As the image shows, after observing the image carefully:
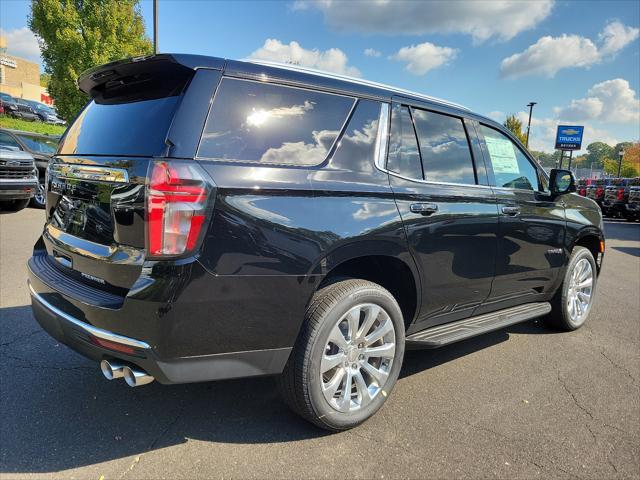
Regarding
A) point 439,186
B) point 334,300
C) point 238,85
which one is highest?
point 238,85

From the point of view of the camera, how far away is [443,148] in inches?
135

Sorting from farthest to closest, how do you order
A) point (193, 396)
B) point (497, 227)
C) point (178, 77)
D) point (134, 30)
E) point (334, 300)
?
1. point (134, 30)
2. point (497, 227)
3. point (193, 396)
4. point (334, 300)
5. point (178, 77)

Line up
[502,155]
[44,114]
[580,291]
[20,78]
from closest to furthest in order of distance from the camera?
[502,155] → [580,291] → [44,114] → [20,78]

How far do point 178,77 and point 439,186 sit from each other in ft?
5.89

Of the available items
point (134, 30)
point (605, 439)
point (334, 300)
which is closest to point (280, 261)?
point (334, 300)

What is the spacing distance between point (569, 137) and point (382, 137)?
5622cm

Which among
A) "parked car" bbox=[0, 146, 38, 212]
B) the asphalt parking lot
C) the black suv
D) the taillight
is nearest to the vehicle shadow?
the asphalt parking lot

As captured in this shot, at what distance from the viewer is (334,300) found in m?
2.56

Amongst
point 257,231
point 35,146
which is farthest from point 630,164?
point 257,231

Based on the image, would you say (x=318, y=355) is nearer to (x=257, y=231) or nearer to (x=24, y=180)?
(x=257, y=231)

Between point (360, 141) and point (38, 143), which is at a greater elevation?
point (360, 141)

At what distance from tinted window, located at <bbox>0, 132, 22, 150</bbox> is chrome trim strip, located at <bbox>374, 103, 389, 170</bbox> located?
35.2 ft

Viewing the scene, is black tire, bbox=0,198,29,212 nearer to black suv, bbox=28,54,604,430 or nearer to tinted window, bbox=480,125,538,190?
black suv, bbox=28,54,604,430

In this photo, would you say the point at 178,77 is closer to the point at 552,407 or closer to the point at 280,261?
the point at 280,261
